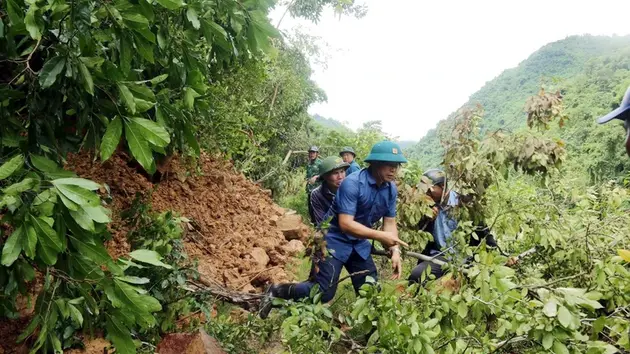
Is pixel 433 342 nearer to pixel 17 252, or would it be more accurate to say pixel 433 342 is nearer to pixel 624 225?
pixel 17 252

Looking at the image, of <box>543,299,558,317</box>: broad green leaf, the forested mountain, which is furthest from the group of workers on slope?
<box>543,299,558,317</box>: broad green leaf

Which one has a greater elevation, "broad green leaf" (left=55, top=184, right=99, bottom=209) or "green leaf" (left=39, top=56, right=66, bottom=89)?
"green leaf" (left=39, top=56, right=66, bottom=89)

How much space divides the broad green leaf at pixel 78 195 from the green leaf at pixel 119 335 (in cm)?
56

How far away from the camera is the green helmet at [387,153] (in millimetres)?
3580

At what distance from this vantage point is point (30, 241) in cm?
149

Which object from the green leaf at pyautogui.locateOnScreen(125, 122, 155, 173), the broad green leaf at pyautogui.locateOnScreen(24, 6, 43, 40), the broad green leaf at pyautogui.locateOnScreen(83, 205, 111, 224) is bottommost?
the broad green leaf at pyautogui.locateOnScreen(83, 205, 111, 224)

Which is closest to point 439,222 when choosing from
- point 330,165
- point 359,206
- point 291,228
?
point 359,206

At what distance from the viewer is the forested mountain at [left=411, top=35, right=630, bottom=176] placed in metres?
24.4

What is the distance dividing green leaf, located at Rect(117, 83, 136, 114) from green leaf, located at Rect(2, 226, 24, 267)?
552 millimetres

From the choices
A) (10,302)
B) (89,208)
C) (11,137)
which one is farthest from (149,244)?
(89,208)

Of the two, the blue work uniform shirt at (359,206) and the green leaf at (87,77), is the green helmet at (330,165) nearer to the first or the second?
the blue work uniform shirt at (359,206)

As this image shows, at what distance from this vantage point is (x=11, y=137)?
6.12ft

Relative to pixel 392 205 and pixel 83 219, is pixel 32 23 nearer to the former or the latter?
pixel 83 219

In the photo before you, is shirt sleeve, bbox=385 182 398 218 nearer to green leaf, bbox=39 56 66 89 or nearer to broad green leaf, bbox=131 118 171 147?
broad green leaf, bbox=131 118 171 147
